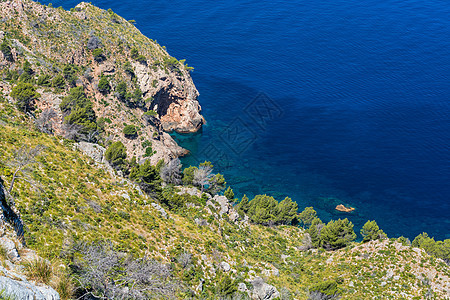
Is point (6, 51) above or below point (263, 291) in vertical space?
above

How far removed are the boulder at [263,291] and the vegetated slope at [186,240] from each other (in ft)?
1.41

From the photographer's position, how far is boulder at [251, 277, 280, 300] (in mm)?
37281

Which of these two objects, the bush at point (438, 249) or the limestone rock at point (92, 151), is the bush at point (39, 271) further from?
the bush at point (438, 249)

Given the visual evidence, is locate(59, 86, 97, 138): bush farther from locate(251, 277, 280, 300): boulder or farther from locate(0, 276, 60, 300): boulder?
locate(0, 276, 60, 300): boulder

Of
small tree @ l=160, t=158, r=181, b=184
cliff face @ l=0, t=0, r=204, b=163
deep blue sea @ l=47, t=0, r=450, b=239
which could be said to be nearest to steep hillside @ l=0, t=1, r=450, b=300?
cliff face @ l=0, t=0, r=204, b=163

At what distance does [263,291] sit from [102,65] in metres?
65.3

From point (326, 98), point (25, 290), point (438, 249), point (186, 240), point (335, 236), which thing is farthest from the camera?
point (326, 98)

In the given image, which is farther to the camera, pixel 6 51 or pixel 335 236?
pixel 6 51

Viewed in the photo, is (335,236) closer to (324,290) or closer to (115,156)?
(324,290)

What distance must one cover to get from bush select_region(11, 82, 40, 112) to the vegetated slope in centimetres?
462

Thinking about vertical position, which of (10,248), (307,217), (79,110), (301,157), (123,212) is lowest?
(307,217)

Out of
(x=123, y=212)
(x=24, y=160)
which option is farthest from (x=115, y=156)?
(x=24, y=160)

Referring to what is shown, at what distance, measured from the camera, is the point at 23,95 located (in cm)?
5766

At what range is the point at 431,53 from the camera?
13788 centimetres
